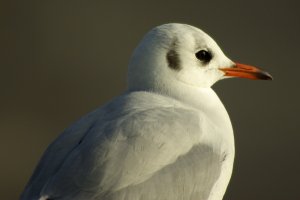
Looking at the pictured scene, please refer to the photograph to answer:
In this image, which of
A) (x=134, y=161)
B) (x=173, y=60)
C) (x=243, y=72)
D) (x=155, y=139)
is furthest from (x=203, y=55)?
(x=134, y=161)

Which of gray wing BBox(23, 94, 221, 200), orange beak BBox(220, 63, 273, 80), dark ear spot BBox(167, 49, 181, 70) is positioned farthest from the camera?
orange beak BBox(220, 63, 273, 80)

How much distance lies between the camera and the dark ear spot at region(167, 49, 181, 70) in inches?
136

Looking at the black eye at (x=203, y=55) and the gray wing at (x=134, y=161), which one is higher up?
the black eye at (x=203, y=55)

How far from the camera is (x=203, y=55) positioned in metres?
3.53

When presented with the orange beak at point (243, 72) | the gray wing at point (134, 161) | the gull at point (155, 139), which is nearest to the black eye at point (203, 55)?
the gull at point (155, 139)

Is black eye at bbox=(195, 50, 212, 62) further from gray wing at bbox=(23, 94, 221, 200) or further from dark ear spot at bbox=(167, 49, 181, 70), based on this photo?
gray wing at bbox=(23, 94, 221, 200)

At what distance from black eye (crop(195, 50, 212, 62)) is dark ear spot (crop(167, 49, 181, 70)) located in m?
0.08

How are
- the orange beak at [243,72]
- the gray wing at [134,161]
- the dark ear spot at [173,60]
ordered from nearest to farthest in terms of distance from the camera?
1. the gray wing at [134,161]
2. the dark ear spot at [173,60]
3. the orange beak at [243,72]

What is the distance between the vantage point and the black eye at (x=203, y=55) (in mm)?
3512

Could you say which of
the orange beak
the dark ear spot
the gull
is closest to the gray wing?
the gull

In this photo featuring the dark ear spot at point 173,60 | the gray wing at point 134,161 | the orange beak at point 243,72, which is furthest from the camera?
the orange beak at point 243,72

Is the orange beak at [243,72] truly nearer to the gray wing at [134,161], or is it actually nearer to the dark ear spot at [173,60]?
the dark ear spot at [173,60]

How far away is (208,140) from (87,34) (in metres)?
4.24

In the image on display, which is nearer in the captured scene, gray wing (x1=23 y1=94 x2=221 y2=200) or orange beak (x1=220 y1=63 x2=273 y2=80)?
gray wing (x1=23 y1=94 x2=221 y2=200)
